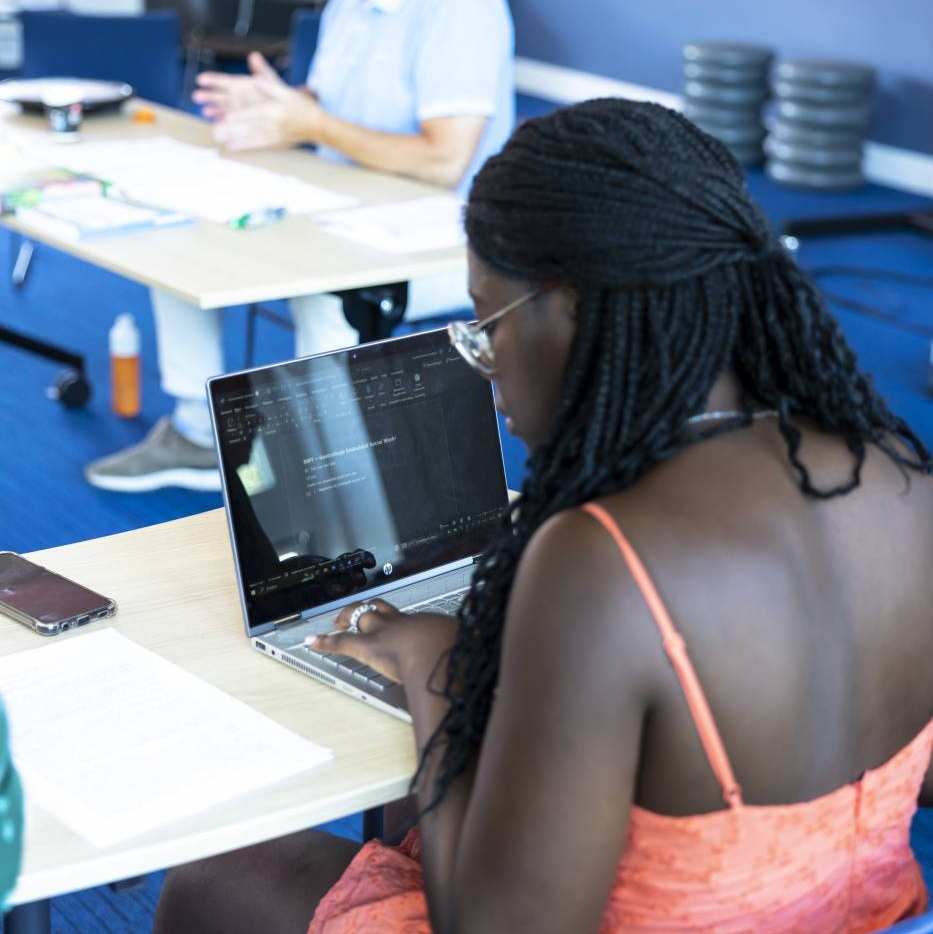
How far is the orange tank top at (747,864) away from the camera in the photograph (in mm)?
1174

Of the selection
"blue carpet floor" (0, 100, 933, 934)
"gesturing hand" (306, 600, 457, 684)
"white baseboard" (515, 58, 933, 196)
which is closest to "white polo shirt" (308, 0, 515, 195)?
"blue carpet floor" (0, 100, 933, 934)

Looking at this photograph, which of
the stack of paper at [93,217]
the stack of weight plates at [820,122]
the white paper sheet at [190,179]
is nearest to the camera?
the stack of paper at [93,217]

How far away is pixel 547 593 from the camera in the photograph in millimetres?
1115

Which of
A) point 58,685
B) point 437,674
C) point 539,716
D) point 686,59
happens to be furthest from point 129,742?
point 686,59

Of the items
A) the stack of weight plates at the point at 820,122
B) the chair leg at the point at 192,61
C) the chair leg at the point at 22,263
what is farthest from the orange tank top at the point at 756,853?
the chair leg at the point at 192,61

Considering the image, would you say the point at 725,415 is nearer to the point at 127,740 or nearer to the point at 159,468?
the point at 127,740

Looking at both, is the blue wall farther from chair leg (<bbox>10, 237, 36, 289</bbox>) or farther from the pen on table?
the pen on table

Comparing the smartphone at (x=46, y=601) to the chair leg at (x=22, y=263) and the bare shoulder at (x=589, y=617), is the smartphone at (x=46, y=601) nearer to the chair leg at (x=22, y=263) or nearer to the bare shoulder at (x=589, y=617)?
the bare shoulder at (x=589, y=617)

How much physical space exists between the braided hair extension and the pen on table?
1.74 m

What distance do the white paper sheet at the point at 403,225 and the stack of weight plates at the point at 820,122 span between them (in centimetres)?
440

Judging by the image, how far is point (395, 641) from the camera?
1455 millimetres

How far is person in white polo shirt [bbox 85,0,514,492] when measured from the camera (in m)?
3.27

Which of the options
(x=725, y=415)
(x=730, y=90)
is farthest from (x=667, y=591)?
(x=730, y=90)

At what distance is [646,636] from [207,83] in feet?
8.68
